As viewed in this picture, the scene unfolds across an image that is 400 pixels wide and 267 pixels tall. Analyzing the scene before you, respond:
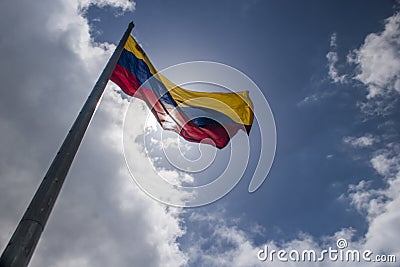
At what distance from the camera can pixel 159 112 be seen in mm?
15812

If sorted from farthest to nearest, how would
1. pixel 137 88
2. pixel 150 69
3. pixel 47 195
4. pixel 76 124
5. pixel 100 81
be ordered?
pixel 150 69 → pixel 137 88 → pixel 100 81 → pixel 76 124 → pixel 47 195

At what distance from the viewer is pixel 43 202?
5.41m

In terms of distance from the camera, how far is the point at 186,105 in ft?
55.6

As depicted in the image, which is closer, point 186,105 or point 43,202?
point 43,202

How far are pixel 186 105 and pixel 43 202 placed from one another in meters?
12.0

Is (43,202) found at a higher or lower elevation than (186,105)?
lower

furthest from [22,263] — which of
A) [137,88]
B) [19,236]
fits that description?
[137,88]

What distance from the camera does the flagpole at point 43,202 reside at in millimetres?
4605

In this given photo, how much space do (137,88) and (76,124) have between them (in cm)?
825

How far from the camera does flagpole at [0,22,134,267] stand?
461cm

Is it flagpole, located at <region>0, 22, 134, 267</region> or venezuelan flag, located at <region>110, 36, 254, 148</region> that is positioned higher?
venezuelan flag, located at <region>110, 36, 254, 148</region>

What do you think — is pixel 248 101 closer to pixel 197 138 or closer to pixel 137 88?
pixel 197 138

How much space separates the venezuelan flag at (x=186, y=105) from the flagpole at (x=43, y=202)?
7.61 m

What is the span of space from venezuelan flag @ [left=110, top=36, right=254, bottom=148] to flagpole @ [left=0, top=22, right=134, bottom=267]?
7.61 metres
